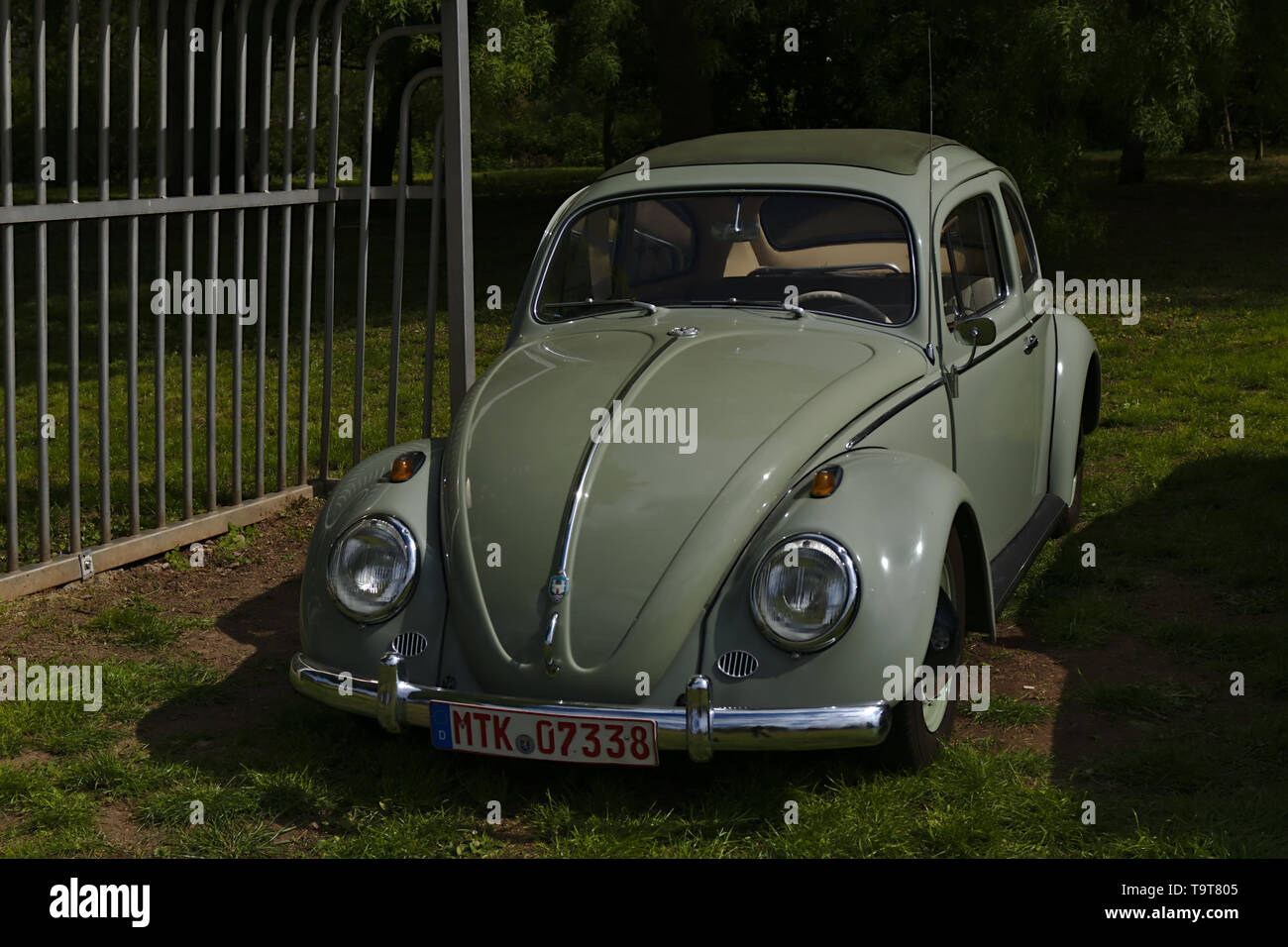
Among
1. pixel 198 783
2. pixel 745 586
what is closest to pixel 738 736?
pixel 745 586

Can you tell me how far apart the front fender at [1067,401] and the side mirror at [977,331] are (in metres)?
1.28

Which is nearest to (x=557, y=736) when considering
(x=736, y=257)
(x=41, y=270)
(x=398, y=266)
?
(x=736, y=257)

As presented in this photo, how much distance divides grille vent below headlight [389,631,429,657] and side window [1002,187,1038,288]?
3.26 meters

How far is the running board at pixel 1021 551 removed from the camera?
4.98 m

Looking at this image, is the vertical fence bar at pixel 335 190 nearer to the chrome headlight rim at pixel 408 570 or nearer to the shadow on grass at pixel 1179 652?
the chrome headlight rim at pixel 408 570

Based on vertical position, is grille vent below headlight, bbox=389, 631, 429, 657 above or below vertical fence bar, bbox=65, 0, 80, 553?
below

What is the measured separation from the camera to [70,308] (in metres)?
5.69

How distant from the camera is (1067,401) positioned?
6.23 meters

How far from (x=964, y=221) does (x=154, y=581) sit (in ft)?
12.2

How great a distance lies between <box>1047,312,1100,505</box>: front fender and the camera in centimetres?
619

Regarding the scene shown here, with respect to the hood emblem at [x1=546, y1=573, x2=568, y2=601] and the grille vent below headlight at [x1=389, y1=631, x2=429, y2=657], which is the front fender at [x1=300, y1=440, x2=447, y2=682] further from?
the hood emblem at [x1=546, y1=573, x2=568, y2=601]

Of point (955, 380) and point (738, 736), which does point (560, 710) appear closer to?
point (738, 736)

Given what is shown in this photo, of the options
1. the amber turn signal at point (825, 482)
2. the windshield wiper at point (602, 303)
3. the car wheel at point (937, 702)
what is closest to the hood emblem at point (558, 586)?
the amber turn signal at point (825, 482)

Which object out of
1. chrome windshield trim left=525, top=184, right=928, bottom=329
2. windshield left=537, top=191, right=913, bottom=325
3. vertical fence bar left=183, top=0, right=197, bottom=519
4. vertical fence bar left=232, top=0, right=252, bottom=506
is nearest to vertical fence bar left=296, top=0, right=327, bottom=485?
vertical fence bar left=232, top=0, right=252, bottom=506
